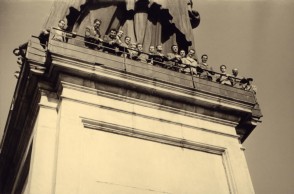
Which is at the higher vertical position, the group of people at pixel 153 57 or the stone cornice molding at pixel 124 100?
the group of people at pixel 153 57

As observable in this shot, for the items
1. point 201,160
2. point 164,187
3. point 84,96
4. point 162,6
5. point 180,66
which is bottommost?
point 164,187

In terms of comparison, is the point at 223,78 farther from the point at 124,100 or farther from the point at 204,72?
the point at 124,100

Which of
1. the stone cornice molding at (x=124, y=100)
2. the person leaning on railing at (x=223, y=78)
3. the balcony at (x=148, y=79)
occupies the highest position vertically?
the person leaning on railing at (x=223, y=78)

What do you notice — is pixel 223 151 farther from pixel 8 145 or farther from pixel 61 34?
pixel 8 145

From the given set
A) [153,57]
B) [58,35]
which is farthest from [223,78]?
[58,35]

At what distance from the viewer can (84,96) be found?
47.7ft

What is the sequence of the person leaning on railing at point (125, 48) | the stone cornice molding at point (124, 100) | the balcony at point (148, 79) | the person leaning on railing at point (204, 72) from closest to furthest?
the stone cornice molding at point (124, 100) < the balcony at point (148, 79) < the person leaning on railing at point (125, 48) < the person leaning on railing at point (204, 72)

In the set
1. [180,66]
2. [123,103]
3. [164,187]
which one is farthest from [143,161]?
[180,66]

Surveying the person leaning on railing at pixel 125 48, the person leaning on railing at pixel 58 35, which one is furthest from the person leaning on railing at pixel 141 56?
the person leaning on railing at pixel 58 35

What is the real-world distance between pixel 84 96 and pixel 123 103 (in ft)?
3.78

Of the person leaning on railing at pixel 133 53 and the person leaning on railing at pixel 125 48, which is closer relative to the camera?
the person leaning on railing at pixel 125 48

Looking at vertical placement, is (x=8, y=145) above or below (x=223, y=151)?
above

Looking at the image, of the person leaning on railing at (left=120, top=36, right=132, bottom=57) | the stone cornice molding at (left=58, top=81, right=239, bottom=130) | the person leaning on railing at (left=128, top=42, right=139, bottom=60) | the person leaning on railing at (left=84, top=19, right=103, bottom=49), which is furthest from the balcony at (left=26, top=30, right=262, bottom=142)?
the person leaning on railing at (left=84, top=19, right=103, bottom=49)

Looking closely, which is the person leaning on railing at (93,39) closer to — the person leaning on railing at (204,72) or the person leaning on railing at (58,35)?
the person leaning on railing at (58,35)
